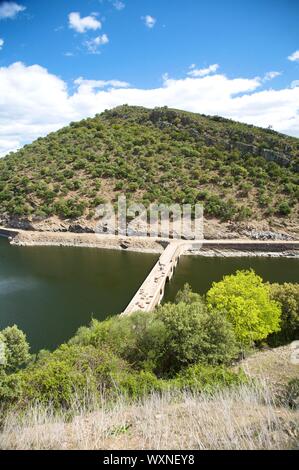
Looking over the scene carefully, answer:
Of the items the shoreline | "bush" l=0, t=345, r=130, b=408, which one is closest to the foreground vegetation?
"bush" l=0, t=345, r=130, b=408

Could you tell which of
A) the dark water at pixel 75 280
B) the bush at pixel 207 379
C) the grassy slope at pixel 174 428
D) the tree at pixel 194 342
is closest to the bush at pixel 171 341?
the tree at pixel 194 342

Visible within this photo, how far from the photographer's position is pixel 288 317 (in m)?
24.5

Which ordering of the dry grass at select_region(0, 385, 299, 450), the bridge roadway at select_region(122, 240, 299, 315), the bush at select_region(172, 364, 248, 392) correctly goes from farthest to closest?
the bridge roadway at select_region(122, 240, 299, 315) → the bush at select_region(172, 364, 248, 392) → the dry grass at select_region(0, 385, 299, 450)

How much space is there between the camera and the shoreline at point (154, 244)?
53.9 metres

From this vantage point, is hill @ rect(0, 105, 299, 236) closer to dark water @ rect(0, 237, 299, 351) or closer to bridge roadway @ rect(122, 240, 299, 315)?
bridge roadway @ rect(122, 240, 299, 315)

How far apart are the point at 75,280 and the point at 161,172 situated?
40.8 m

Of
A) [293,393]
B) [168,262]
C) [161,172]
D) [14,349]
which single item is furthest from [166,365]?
[161,172]

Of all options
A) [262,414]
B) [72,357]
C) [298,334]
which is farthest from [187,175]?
[262,414]

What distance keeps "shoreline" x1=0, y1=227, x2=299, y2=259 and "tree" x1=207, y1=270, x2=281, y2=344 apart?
93.5 feet

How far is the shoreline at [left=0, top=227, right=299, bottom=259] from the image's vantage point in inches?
2121

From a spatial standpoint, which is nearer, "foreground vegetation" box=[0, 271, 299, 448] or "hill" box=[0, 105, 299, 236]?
"foreground vegetation" box=[0, 271, 299, 448]

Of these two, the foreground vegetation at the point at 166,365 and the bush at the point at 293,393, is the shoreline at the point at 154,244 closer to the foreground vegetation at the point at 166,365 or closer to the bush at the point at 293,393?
the foreground vegetation at the point at 166,365

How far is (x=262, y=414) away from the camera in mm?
9273
